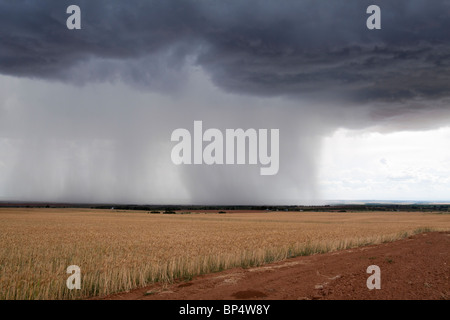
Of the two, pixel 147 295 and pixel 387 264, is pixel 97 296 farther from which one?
pixel 387 264

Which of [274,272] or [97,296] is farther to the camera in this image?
[274,272]

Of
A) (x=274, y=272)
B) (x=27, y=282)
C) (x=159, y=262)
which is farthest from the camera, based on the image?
(x=159, y=262)

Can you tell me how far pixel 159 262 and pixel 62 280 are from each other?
17.9 feet

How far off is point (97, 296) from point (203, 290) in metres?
4.13

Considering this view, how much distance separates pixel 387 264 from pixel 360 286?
6.18m

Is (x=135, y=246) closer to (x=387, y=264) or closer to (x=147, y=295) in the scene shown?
(x=147, y=295)

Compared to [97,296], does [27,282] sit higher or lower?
higher

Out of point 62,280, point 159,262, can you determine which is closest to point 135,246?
point 159,262
